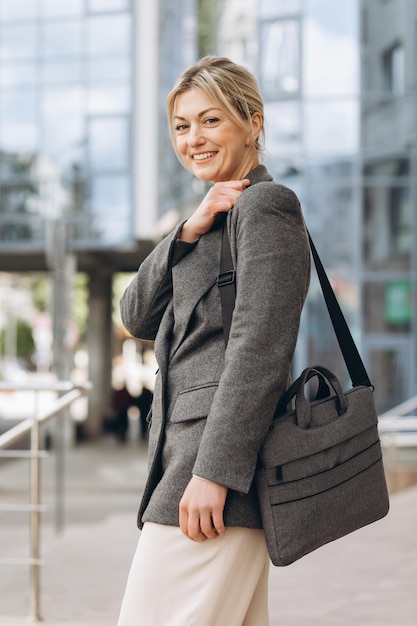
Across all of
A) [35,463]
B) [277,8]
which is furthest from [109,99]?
[35,463]

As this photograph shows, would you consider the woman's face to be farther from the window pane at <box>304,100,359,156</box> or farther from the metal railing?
the window pane at <box>304,100,359,156</box>

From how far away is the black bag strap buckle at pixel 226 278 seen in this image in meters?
1.88

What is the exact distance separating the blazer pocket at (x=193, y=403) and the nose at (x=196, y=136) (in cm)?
55

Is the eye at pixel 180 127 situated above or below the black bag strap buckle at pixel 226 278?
above

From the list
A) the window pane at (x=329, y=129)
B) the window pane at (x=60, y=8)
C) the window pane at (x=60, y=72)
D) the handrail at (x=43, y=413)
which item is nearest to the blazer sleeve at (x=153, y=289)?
the handrail at (x=43, y=413)

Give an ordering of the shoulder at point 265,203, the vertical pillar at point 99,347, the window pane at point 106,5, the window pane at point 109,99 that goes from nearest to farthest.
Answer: the shoulder at point 265,203
the window pane at point 106,5
the window pane at point 109,99
the vertical pillar at point 99,347

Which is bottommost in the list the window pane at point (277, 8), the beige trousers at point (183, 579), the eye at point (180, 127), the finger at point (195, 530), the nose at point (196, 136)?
the beige trousers at point (183, 579)

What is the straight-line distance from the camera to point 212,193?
77.3 inches

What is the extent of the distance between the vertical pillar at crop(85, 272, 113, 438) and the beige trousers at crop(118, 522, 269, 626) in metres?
20.1

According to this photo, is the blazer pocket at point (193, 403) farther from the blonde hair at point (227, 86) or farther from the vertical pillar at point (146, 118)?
the vertical pillar at point (146, 118)

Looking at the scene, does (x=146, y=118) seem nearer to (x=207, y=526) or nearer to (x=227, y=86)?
(x=227, y=86)

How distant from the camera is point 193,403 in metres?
1.86

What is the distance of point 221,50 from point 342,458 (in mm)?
15436

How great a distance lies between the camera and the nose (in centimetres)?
201
